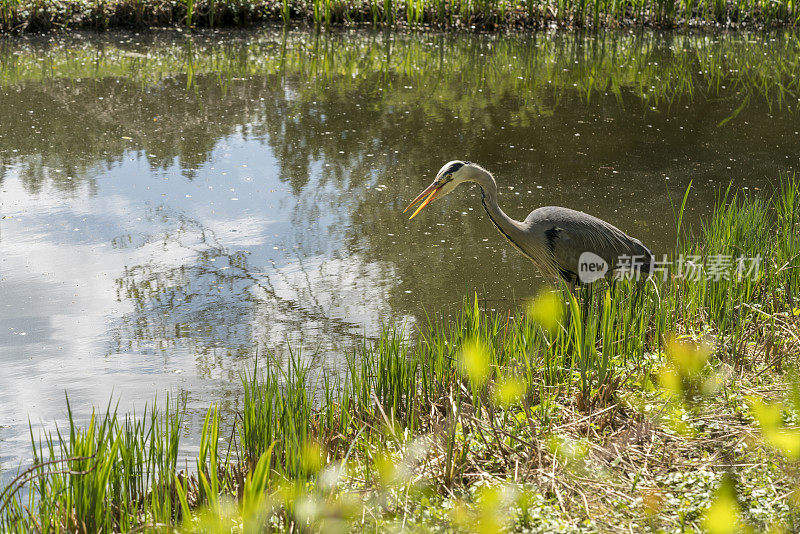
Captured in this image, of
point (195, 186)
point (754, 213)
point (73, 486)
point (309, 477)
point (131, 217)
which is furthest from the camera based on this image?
point (195, 186)

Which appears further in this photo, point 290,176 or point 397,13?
point 397,13

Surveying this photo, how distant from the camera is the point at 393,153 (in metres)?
7.99

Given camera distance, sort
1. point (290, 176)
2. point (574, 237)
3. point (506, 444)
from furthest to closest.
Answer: point (290, 176)
point (574, 237)
point (506, 444)

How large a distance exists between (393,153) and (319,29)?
265 inches

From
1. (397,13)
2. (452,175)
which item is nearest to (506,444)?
(452,175)

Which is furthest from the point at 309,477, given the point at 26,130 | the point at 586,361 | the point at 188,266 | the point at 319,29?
the point at 319,29

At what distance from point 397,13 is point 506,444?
12.3 metres

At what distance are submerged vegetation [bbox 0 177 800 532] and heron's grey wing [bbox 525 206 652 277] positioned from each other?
2.21 feet

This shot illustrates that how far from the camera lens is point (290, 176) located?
734 centimetres

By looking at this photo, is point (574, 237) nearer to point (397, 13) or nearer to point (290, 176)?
point (290, 176)

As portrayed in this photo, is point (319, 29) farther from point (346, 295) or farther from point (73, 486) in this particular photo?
point (73, 486)

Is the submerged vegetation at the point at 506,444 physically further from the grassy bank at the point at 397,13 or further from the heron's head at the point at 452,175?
the grassy bank at the point at 397,13

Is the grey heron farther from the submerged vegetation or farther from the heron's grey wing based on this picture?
the submerged vegetation

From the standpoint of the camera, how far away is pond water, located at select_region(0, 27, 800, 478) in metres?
4.68
